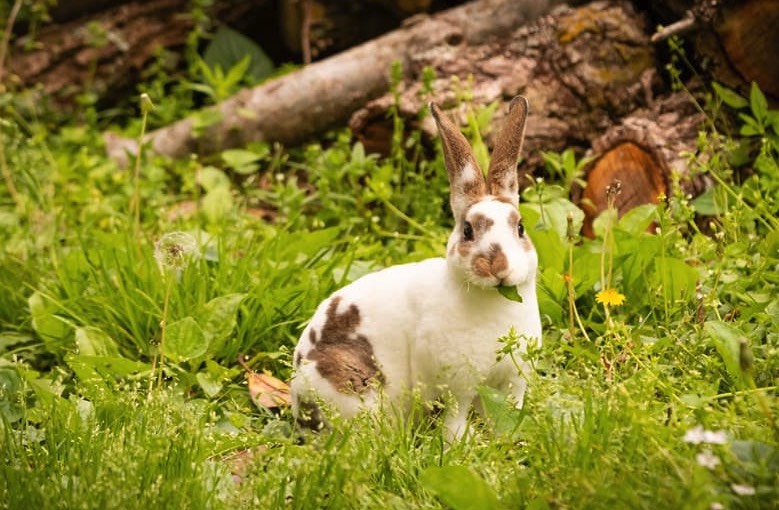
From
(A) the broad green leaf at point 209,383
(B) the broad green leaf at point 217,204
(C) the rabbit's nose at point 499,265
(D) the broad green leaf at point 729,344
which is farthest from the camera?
(B) the broad green leaf at point 217,204

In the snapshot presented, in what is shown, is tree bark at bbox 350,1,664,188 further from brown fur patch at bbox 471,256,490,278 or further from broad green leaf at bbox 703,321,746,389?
brown fur patch at bbox 471,256,490,278

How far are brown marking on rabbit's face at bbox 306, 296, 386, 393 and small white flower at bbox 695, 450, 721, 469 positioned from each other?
94cm

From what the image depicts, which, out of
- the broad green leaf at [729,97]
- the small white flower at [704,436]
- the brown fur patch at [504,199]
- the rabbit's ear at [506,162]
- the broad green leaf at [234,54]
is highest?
the rabbit's ear at [506,162]

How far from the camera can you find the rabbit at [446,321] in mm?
2705

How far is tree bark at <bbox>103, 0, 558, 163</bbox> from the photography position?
501 centimetres

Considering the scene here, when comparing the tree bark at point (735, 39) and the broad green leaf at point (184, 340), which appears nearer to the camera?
the broad green leaf at point (184, 340)

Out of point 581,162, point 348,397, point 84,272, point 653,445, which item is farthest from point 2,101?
point 653,445

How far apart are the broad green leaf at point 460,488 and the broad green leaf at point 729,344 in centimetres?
84

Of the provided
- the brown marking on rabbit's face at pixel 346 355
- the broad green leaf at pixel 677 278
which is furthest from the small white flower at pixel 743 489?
the broad green leaf at pixel 677 278

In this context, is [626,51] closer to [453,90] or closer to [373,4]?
[453,90]

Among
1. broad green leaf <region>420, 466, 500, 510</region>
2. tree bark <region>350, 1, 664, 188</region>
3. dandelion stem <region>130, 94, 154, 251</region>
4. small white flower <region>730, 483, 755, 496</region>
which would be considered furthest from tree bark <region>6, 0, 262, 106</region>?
small white flower <region>730, 483, 755, 496</region>

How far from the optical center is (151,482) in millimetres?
2418

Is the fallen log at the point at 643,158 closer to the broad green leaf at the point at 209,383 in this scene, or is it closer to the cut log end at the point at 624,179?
the cut log end at the point at 624,179

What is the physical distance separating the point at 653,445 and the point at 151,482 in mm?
1150
